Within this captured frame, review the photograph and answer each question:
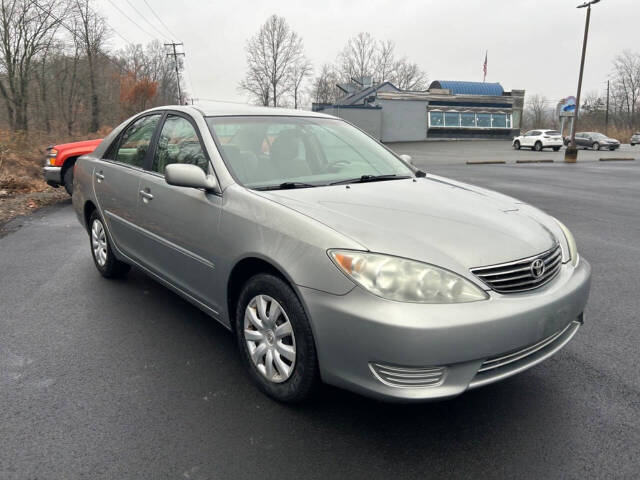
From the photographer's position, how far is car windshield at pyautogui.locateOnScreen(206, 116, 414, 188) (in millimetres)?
3268

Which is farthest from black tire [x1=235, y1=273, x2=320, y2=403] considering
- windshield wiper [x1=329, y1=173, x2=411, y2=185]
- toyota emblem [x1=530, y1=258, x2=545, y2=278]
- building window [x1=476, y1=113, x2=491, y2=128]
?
building window [x1=476, y1=113, x2=491, y2=128]

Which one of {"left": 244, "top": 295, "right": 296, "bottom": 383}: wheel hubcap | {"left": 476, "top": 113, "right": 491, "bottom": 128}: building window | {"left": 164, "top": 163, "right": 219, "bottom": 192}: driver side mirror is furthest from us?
{"left": 476, "top": 113, "right": 491, "bottom": 128}: building window

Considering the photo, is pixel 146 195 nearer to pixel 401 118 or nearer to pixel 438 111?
pixel 401 118

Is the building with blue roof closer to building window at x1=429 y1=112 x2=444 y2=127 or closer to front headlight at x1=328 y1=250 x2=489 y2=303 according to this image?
building window at x1=429 y1=112 x2=444 y2=127

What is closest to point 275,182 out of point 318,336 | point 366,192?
point 366,192

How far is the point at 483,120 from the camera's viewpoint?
173ft

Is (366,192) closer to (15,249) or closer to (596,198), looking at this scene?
(15,249)

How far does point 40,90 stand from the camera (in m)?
30.8

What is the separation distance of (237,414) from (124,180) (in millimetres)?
2398

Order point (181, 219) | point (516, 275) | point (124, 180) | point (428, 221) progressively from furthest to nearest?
point (124, 180)
point (181, 219)
point (428, 221)
point (516, 275)

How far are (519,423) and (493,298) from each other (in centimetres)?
75

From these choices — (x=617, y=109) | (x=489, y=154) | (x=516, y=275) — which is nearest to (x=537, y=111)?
(x=617, y=109)

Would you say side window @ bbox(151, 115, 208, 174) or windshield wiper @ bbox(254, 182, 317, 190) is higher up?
side window @ bbox(151, 115, 208, 174)

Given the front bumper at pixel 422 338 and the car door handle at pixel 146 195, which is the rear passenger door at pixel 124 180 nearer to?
the car door handle at pixel 146 195
